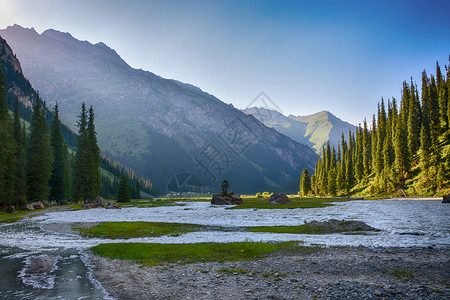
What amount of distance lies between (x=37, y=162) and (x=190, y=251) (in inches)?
2604

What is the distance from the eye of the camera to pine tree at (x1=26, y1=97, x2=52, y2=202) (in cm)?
6638

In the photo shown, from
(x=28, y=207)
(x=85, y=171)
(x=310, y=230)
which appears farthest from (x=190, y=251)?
(x=85, y=171)

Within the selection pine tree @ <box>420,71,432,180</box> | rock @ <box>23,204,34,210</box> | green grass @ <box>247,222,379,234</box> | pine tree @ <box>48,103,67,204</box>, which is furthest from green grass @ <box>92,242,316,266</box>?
pine tree @ <box>420,71,432,180</box>

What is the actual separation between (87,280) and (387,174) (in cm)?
10349

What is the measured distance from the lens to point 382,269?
13.2 m

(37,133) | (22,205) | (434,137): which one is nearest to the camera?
(22,205)

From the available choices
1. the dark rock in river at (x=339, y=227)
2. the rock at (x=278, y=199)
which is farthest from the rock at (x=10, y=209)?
the rock at (x=278, y=199)

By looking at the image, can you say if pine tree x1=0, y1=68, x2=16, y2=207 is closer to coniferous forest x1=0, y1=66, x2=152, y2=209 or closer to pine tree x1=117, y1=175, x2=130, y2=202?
coniferous forest x1=0, y1=66, x2=152, y2=209

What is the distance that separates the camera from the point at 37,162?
67.2 meters

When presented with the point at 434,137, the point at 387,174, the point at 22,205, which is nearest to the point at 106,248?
the point at 22,205

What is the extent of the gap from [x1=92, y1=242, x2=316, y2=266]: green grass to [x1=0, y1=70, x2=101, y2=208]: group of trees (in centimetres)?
3998

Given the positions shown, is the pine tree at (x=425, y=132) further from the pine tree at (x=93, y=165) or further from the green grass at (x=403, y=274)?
the pine tree at (x=93, y=165)

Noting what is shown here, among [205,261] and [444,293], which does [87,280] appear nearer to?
[205,261]

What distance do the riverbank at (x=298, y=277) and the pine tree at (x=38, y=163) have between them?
207 ft
